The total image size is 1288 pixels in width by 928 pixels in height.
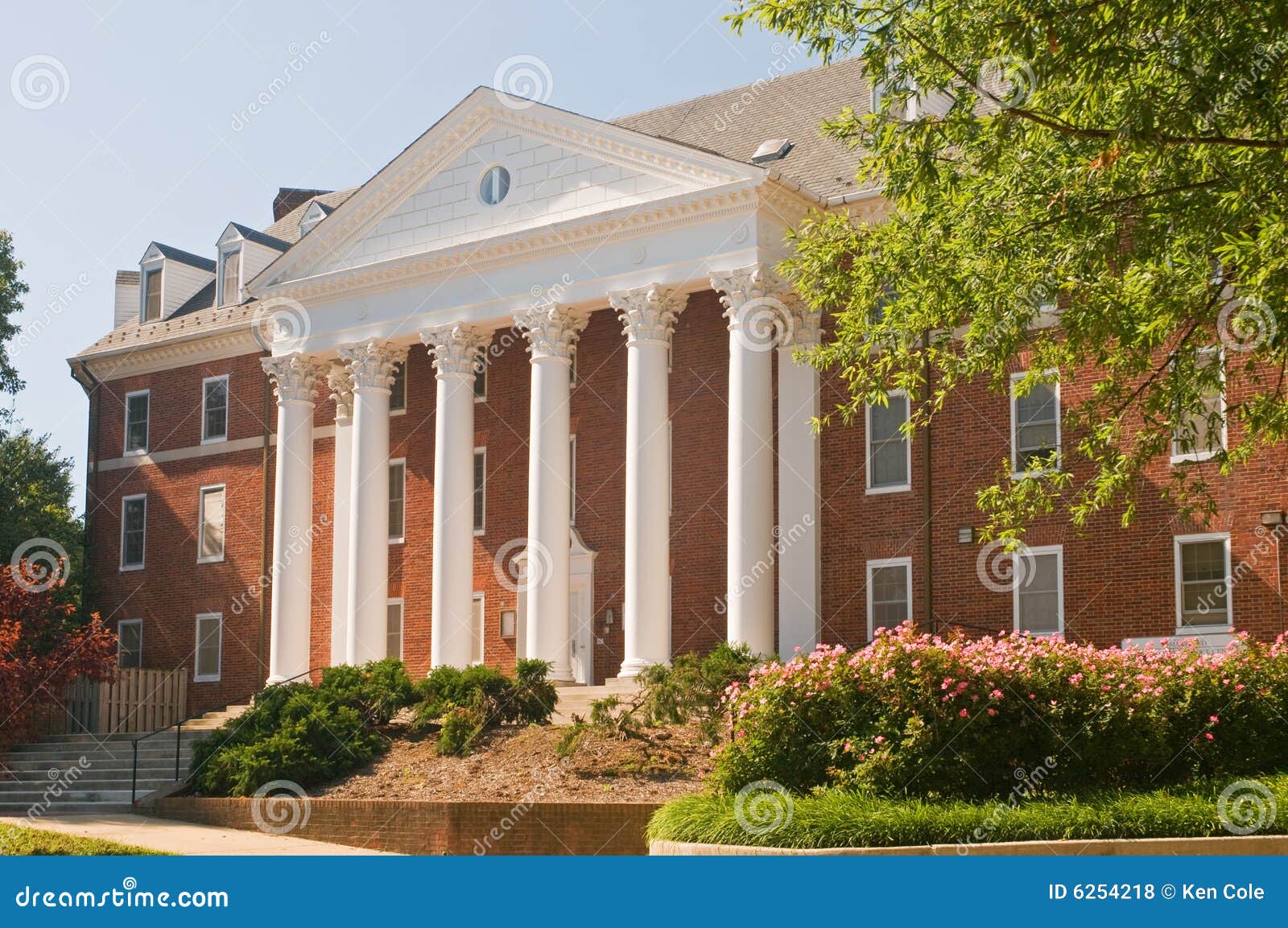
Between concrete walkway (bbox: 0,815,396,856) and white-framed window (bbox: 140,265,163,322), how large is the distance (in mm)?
22679

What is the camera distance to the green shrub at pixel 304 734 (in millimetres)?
26531

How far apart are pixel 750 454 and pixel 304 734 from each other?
31.7 ft

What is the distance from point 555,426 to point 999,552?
9.27 meters

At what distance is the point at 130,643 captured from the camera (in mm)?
42719

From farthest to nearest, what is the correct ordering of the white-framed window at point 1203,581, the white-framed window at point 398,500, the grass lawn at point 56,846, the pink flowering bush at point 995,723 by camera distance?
the white-framed window at point 398,500
the white-framed window at point 1203,581
the grass lawn at point 56,846
the pink flowering bush at point 995,723

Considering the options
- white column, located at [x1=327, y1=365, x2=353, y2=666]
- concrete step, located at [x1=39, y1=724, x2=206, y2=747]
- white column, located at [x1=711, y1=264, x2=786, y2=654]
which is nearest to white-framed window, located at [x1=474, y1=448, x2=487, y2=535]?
white column, located at [x1=327, y1=365, x2=353, y2=666]

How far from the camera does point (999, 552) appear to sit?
3025 centimetres

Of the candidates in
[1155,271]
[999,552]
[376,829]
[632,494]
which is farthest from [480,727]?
[1155,271]

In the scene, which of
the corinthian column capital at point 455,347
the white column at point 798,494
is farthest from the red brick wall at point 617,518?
the corinthian column capital at point 455,347

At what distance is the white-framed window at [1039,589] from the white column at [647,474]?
6741 mm

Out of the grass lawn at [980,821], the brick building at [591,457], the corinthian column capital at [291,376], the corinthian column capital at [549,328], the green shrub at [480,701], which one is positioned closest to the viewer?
the grass lawn at [980,821]

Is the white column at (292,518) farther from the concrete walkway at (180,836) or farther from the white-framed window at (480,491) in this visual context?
the concrete walkway at (180,836)
